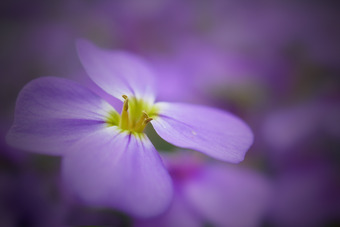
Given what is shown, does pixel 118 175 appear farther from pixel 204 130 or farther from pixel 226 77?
pixel 226 77

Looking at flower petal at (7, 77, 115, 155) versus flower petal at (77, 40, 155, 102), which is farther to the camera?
flower petal at (77, 40, 155, 102)

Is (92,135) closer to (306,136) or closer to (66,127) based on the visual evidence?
(66,127)

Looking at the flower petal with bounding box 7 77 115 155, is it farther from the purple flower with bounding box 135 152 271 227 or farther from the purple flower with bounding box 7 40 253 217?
the purple flower with bounding box 135 152 271 227

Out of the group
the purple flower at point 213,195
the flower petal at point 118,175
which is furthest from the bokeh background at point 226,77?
the flower petal at point 118,175

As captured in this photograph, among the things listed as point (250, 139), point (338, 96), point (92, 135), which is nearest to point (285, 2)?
point (338, 96)

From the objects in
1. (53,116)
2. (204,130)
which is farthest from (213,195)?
(53,116)

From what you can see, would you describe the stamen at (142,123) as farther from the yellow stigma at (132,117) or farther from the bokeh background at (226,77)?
the bokeh background at (226,77)

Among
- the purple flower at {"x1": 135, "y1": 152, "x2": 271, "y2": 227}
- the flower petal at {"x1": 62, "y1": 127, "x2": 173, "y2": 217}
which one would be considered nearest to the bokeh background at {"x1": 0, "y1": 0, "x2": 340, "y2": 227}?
the purple flower at {"x1": 135, "y1": 152, "x2": 271, "y2": 227}
